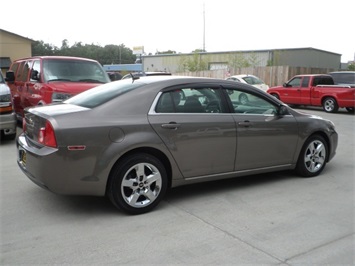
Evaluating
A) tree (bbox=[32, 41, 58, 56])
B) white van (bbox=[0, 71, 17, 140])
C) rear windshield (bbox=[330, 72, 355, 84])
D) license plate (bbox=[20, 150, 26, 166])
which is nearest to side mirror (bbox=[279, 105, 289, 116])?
license plate (bbox=[20, 150, 26, 166])

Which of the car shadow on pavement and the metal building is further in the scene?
the metal building

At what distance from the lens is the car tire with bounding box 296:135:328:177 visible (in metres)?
5.65

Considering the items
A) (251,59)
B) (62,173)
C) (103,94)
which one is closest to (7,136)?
(103,94)

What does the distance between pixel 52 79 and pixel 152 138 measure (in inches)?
208

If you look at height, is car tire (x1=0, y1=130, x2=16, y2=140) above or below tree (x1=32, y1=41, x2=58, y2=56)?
below

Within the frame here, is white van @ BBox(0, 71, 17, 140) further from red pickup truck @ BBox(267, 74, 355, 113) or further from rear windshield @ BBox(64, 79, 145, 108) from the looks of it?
red pickup truck @ BBox(267, 74, 355, 113)

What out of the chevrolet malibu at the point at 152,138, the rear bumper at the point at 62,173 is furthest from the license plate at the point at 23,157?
the rear bumper at the point at 62,173

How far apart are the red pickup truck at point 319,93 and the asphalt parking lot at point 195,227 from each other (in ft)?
35.9

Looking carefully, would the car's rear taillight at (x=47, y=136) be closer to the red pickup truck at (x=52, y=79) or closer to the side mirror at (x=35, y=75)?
the red pickup truck at (x=52, y=79)

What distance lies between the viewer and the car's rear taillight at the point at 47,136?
383 centimetres

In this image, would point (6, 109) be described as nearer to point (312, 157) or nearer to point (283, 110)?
point (283, 110)

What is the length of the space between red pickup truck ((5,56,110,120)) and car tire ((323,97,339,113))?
1043 centimetres

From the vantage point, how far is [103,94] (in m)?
4.64

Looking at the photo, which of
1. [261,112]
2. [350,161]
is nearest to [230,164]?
[261,112]
